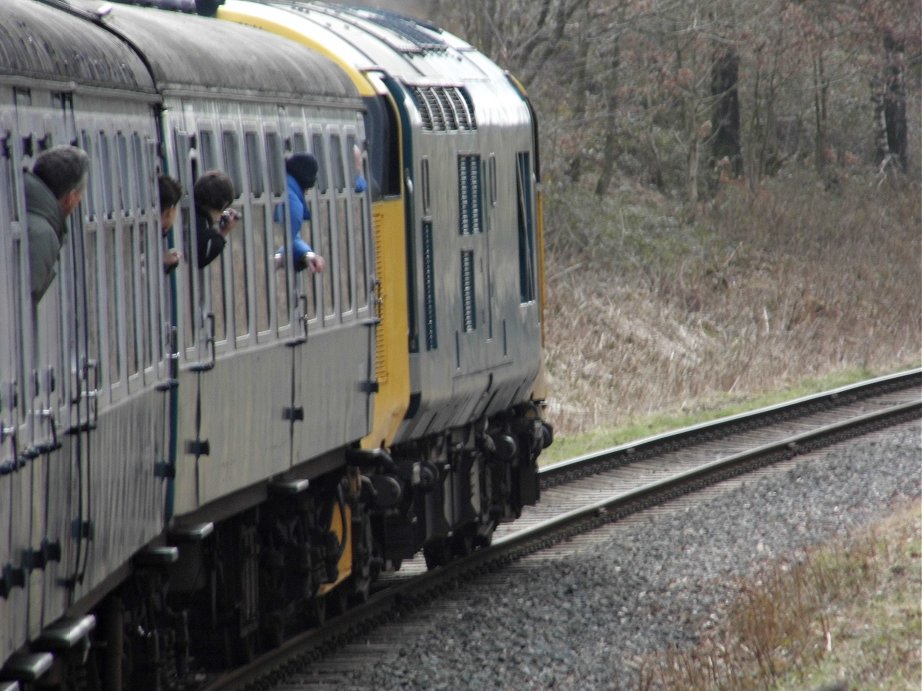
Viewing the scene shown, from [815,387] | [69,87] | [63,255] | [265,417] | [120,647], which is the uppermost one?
[69,87]

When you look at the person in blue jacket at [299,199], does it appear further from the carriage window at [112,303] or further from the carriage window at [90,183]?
the carriage window at [90,183]

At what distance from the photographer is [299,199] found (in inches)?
358

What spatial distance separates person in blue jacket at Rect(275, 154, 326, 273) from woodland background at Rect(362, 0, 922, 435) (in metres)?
12.9

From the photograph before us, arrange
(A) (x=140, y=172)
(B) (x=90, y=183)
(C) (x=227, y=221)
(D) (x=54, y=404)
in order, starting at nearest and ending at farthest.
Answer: (D) (x=54, y=404), (B) (x=90, y=183), (A) (x=140, y=172), (C) (x=227, y=221)

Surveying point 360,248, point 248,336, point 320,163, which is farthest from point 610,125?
point 248,336

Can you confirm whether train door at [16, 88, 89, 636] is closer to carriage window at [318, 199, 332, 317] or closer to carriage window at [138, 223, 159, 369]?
carriage window at [138, 223, 159, 369]

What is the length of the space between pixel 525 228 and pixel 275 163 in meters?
4.95

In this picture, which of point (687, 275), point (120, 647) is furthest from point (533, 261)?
point (687, 275)

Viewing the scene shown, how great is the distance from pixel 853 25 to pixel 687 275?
8251mm

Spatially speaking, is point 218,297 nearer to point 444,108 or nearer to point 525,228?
point 444,108

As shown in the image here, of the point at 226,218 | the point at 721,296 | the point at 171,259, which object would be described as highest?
the point at 226,218

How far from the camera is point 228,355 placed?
8.02 m

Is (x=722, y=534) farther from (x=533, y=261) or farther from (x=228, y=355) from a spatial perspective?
(x=228, y=355)

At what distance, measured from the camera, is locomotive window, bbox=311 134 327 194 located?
9.45 m
